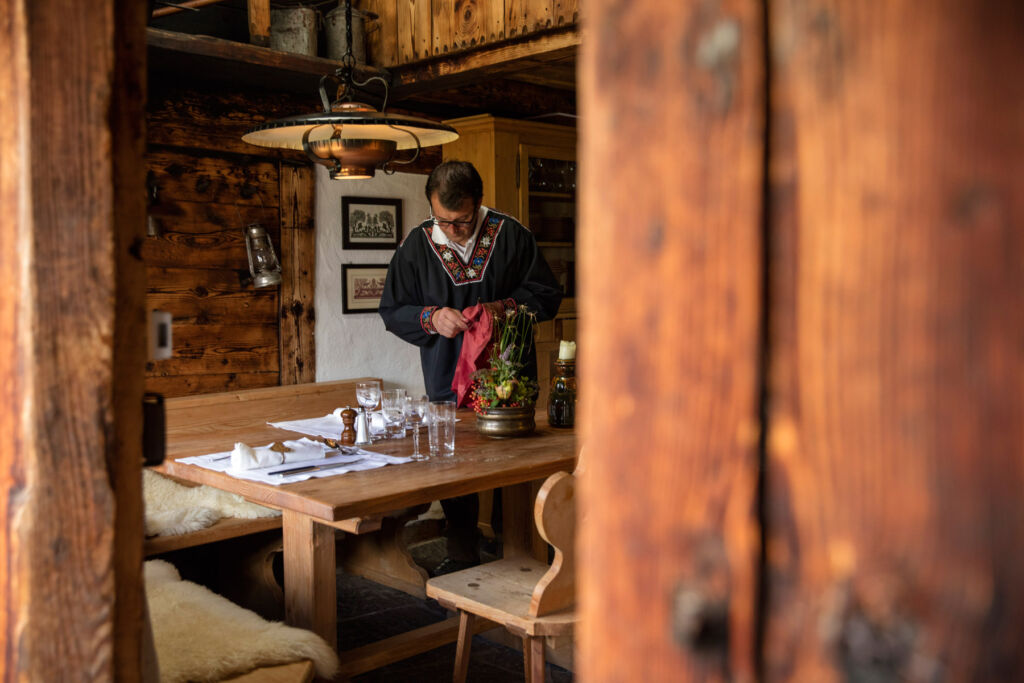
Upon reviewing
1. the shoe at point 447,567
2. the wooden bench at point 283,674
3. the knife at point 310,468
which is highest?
the knife at point 310,468

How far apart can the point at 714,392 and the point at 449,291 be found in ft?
11.0

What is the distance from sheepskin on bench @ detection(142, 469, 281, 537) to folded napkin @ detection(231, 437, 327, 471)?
480 millimetres

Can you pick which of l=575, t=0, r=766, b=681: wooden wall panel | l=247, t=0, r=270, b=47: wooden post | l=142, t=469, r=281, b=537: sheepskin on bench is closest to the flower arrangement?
l=142, t=469, r=281, b=537: sheepskin on bench

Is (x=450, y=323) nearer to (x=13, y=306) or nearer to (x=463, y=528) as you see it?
(x=463, y=528)

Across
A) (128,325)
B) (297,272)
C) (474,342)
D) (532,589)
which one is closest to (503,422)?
(474,342)

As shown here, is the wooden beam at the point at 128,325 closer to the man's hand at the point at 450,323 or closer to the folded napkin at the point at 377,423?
the folded napkin at the point at 377,423

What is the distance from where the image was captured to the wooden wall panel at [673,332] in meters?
0.60

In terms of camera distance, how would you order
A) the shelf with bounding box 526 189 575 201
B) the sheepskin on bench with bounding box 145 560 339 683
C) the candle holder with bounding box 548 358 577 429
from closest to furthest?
1. the sheepskin on bench with bounding box 145 560 339 683
2. the candle holder with bounding box 548 358 577 429
3. the shelf with bounding box 526 189 575 201

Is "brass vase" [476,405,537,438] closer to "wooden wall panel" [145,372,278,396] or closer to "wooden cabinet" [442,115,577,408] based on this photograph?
"wooden wall panel" [145,372,278,396]

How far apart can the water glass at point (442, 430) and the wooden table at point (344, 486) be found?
0.05m

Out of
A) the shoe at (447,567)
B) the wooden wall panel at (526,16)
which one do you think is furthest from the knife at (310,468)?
the wooden wall panel at (526,16)

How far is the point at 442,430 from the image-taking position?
2805 mm

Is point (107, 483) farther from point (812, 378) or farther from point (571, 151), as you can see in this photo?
point (571, 151)

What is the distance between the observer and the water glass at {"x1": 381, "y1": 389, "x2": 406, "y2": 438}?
3174mm
